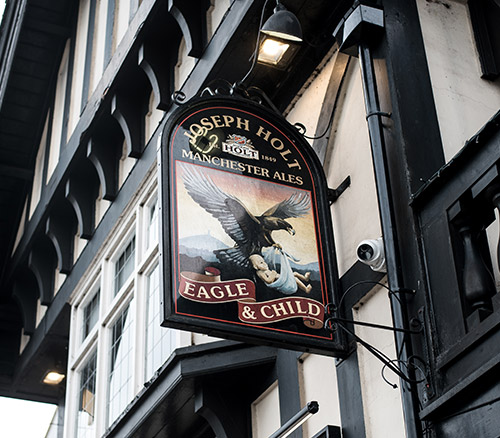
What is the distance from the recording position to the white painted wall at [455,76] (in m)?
7.05

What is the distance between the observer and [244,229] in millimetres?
6848

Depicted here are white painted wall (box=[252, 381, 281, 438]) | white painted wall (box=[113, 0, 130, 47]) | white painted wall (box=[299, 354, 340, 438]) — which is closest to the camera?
white painted wall (box=[299, 354, 340, 438])

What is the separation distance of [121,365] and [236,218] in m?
3.97

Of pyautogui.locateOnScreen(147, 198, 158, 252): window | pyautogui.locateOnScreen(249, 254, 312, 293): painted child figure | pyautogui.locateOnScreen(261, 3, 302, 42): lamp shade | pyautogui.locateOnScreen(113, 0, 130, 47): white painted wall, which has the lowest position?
pyautogui.locateOnScreen(249, 254, 312, 293): painted child figure

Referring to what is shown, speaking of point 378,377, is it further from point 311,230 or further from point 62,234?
point 62,234

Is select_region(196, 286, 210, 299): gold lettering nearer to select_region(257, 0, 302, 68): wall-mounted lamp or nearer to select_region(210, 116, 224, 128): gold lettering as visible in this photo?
select_region(210, 116, 224, 128): gold lettering

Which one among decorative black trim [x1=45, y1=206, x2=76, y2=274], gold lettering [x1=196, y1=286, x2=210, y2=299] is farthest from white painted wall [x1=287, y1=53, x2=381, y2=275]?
decorative black trim [x1=45, y1=206, x2=76, y2=274]

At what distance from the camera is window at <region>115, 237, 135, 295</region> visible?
1109 centimetres

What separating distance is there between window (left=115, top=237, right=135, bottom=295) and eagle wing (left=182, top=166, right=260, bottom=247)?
416 centimetres

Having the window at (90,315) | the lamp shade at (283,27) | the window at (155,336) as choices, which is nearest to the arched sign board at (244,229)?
the lamp shade at (283,27)

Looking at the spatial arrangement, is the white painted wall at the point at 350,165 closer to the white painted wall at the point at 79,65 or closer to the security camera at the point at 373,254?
the security camera at the point at 373,254

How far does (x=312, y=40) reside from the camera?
8.60 meters

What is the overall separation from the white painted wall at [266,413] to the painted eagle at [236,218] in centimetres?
180

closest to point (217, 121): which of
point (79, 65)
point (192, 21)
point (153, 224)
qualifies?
point (192, 21)
